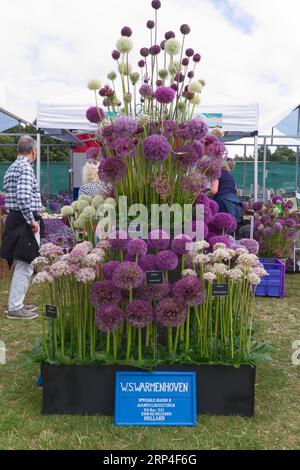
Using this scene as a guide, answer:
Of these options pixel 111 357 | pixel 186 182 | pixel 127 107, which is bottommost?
pixel 111 357

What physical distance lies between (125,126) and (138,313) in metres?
0.83

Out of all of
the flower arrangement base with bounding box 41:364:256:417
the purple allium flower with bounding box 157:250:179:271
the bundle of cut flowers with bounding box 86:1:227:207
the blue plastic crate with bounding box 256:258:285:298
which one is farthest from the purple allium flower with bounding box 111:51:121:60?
the blue plastic crate with bounding box 256:258:285:298

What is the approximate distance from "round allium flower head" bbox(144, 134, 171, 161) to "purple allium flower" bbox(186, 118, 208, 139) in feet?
0.53

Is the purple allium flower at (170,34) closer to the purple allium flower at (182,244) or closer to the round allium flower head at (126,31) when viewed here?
the round allium flower head at (126,31)

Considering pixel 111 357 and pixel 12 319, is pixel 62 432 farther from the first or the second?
pixel 12 319

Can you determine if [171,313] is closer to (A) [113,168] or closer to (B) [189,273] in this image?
(B) [189,273]

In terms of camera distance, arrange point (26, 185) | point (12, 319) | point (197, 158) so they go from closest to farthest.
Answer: point (197, 158), point (26, 185), point (12, 319)

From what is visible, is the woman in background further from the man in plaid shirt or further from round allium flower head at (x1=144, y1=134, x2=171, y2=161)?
round allium flower head at (x1=144, y1=134, x2=171, y2=161)

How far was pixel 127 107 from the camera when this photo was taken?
2.30 m

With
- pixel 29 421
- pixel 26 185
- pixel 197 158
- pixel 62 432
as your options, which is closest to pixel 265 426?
pixel 62 432

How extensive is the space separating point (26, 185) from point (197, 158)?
1.89 metres

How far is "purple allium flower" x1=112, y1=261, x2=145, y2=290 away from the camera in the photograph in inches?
81.4

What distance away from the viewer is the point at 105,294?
7.14ft

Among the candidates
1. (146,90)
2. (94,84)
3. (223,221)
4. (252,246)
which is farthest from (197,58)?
(252,246)
